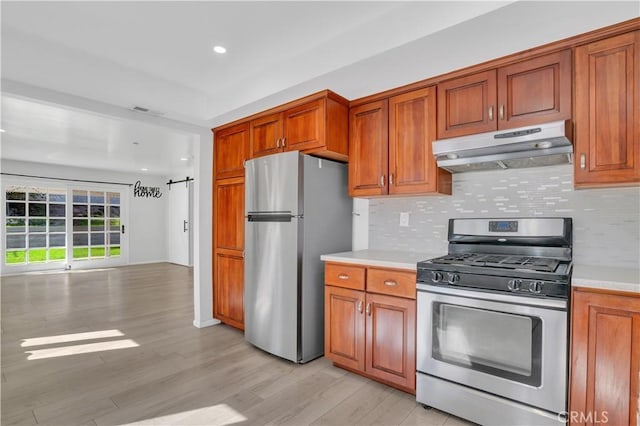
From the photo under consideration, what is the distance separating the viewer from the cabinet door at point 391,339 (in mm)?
2180

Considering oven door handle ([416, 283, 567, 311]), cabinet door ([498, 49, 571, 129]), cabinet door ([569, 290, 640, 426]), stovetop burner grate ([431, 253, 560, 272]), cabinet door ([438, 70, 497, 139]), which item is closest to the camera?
cabinet door ([569, 290, 640, 426])

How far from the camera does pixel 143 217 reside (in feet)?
29.0

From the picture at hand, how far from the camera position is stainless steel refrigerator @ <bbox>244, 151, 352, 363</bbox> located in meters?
2.71

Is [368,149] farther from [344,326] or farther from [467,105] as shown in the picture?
[344,326]

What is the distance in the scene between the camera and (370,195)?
2805 mm

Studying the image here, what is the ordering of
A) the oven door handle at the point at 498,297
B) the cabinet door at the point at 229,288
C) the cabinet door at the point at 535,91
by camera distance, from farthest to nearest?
1. the cabinet door at the point at 229,288
2. the cabinet door at the point at 535,91
3. the oven door handle at the point at 498,297

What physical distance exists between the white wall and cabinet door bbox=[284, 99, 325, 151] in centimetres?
726

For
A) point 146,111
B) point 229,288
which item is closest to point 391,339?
point 229,288

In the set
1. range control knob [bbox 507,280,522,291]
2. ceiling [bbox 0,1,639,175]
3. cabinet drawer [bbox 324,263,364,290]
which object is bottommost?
cabinet drawer [bbox 324,263,364,290]

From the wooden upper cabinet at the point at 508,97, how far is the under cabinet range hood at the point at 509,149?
0.18 meters

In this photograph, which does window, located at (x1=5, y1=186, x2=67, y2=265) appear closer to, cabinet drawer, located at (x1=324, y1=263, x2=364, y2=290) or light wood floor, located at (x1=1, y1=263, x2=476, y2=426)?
light wood floor, located at (x1=1, y1=263, x2=476, y2=426)

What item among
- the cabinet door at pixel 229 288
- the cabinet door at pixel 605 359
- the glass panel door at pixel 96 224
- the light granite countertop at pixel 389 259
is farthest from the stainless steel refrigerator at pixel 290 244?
the glass panel door at pixel 96 224

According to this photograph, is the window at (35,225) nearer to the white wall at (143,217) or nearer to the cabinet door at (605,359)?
the white wall at (143,217)

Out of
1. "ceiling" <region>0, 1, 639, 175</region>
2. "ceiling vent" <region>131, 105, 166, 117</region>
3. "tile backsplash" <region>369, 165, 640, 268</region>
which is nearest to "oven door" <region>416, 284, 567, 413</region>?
"tile backsplash" <region>369, 165, 640, 268</region>
